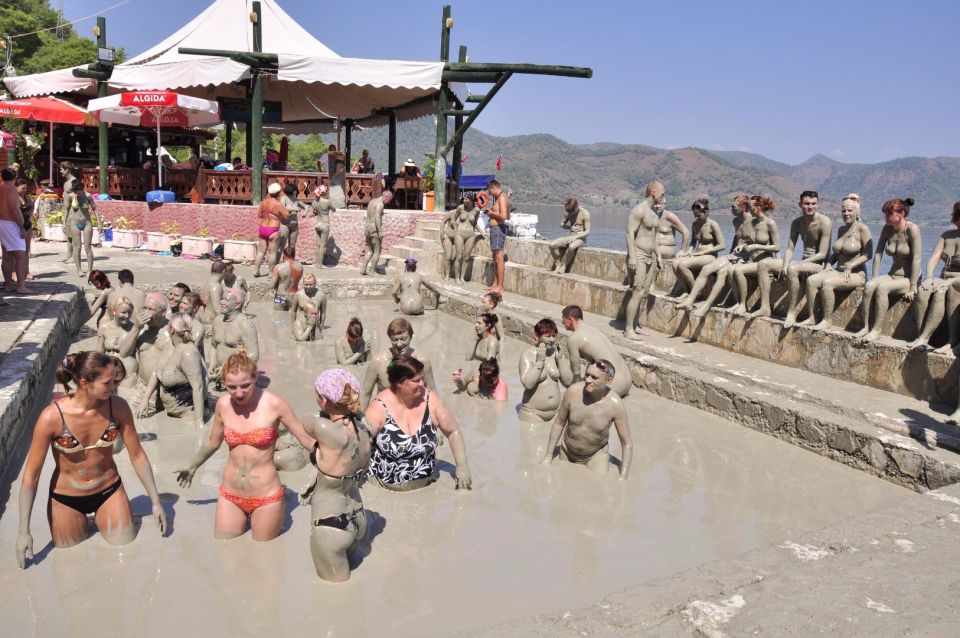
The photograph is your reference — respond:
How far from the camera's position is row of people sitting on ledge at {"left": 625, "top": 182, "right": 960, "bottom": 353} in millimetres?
7422

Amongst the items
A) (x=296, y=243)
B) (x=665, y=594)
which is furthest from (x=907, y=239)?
(x=296, y=243)

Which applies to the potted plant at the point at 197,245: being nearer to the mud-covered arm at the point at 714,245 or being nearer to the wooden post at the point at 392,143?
the wooden post at the point at 392,143

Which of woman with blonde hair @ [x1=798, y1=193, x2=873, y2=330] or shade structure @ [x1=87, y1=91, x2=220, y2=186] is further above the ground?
shade structure @ [x1=87, y1=91, x2=220, y2=186]

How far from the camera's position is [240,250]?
1535 cm

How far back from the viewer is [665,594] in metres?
3.62

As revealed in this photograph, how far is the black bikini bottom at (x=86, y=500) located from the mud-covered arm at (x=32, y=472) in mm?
239

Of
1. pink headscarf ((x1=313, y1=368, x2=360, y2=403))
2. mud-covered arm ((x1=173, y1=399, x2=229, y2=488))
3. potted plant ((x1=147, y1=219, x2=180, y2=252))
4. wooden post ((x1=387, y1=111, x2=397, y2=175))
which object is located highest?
wooden post ((x1=387, y1=111, x2=397, y2=175))

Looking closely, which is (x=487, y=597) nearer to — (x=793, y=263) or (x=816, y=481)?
(x=816, y=481)

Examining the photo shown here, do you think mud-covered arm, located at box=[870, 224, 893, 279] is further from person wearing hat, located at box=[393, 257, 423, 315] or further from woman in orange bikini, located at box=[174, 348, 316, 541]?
person wearing hat, located at box=[393, 257, 423, 315]

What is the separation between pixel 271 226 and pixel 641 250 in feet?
24.4

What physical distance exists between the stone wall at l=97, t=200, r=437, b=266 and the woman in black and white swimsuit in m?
11.2

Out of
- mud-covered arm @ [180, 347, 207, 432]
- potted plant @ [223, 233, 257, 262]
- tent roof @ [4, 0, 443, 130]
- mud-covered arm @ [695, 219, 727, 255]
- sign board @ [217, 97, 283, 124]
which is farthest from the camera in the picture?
sign board @ [217, 97, 283, 124]

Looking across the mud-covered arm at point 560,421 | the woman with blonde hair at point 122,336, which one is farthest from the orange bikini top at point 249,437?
the woman with blonde hair at point 122,336

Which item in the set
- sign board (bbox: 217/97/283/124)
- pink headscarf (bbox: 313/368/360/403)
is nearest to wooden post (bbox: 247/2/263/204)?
sign board (bbox: 217/97/283/124)
